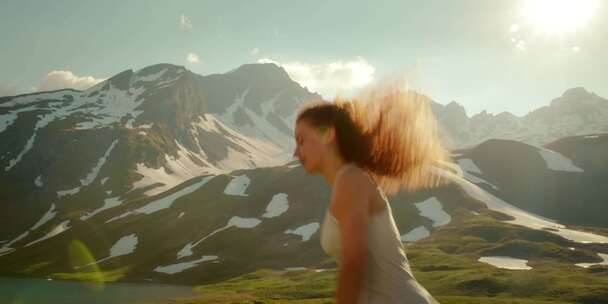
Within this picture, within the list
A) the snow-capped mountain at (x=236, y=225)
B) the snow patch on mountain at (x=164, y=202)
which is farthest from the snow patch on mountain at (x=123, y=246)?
the snow patch on mountain at (x=164, y=202)

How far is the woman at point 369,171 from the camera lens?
3295 mm

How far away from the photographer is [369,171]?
155 inches

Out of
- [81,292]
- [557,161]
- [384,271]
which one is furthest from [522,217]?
[384,271]

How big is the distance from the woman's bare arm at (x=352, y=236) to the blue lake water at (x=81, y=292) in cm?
7261

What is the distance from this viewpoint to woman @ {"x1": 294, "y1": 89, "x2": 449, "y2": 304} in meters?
3.29

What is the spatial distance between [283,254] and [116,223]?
59.6 m

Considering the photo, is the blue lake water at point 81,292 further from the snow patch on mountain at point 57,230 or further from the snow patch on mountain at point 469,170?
the snow patch on mountain at point 469,170

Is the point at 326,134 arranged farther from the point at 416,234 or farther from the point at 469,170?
the point at 469,170

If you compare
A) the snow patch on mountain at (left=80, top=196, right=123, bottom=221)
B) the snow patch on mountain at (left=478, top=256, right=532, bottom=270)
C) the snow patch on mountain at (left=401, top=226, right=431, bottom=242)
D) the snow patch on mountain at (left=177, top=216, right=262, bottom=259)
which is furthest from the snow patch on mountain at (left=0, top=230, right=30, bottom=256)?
the snow patch on mountain at (left=478, top=256, right=532, bottom=270)

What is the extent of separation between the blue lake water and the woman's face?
236ft

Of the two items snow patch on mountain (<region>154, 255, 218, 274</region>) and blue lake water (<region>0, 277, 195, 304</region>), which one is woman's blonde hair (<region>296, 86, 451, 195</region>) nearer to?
blue lake water (<region>0, 277, 195, 304</region>)

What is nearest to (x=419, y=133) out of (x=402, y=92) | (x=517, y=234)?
(x=402, y=92)

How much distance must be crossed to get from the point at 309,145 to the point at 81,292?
292 ft

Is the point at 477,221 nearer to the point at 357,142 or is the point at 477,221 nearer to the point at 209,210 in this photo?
the point at 209,210
